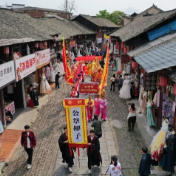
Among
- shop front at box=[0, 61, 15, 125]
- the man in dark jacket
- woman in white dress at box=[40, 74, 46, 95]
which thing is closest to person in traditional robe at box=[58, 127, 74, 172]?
the man in dark jacket

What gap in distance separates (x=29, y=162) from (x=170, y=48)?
7941mm

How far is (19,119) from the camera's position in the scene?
13727mm

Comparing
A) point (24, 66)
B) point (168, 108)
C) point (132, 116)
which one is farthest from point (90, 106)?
point (24, 66)

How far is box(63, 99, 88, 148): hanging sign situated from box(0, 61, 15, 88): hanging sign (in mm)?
4336

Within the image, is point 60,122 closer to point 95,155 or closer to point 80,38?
point 95,155

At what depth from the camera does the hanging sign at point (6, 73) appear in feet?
34.7

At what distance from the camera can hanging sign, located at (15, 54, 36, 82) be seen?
41.3 feet

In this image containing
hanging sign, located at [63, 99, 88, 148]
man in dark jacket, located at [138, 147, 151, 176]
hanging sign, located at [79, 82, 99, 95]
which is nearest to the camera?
man in dark jacket, located at [138, 147, 151, 176]

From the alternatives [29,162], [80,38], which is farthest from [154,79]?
[80,38]

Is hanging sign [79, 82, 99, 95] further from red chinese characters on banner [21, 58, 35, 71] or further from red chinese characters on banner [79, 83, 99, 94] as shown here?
red chinese characters on banner [21, 58, 35, 71]

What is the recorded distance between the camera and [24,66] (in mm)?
13742

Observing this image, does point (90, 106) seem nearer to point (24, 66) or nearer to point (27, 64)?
point (24, 66)

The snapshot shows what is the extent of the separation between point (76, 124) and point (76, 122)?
0.22 ft

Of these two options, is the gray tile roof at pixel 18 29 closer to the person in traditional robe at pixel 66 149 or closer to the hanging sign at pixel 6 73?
the hanging sign at pixel 6 73
